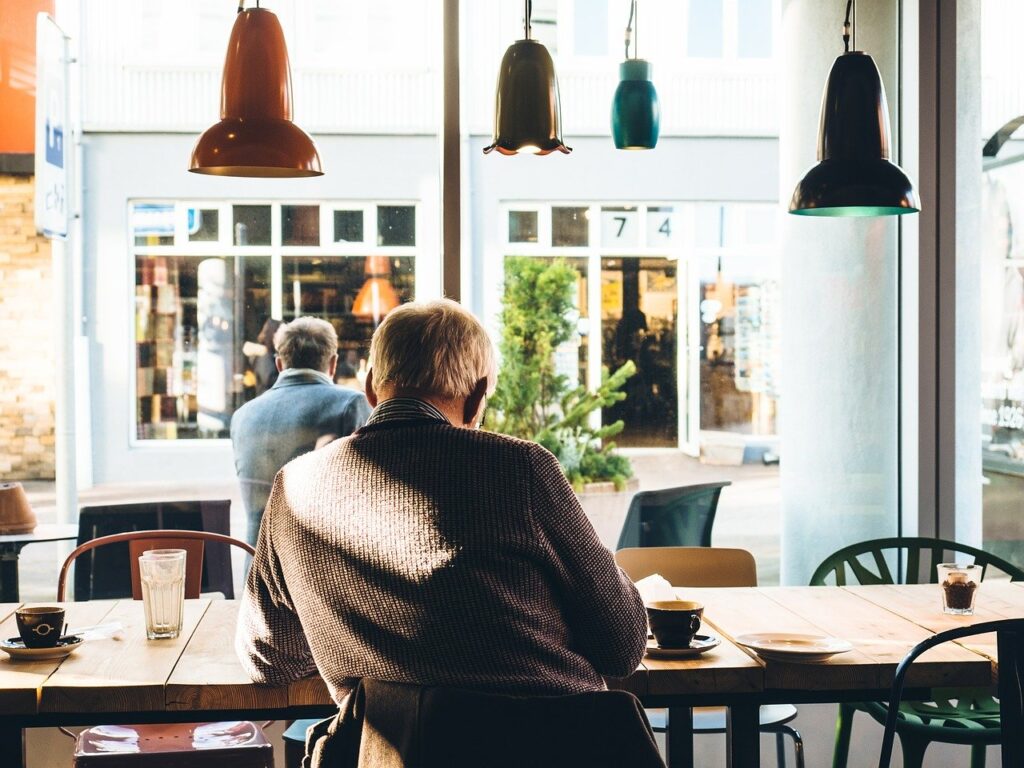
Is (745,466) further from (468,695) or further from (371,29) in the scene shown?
(468,695)

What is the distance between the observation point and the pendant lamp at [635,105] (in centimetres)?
332

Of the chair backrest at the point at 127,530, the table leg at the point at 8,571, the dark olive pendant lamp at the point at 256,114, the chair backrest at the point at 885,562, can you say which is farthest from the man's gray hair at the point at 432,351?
the table leg at the point at 8,571

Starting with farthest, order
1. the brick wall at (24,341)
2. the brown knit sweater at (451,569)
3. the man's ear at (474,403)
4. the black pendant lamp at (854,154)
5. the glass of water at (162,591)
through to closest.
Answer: the brick wall at (24,341) < the black pendant lamp at (854,154) < the glass of water at (162,591) < the man's ear at (474,403) < the brown knit sweater at (451,569)

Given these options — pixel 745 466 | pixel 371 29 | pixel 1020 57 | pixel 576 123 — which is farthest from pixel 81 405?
pixel 1020 57

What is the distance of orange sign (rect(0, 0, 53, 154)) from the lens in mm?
4055

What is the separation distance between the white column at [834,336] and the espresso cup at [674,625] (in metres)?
2.14

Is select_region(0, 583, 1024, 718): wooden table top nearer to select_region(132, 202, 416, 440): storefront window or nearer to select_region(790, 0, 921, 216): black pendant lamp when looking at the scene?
select_region(790, 0, 921, 216): black pendant lamp

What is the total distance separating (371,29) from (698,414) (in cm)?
185

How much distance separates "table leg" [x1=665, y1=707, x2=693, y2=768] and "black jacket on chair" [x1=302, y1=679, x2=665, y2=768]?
3.32 ft

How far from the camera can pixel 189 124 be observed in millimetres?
4305

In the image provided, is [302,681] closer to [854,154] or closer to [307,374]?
[854,154]

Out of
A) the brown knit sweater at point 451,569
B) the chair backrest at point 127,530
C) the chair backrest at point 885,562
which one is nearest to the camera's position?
the brown knit sweater at point 451,569

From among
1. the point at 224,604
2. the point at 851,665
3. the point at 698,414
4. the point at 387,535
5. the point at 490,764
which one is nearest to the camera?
the point at 490,764

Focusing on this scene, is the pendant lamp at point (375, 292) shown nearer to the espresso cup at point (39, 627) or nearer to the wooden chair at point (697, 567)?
the wooden chair at point (697, 567)
